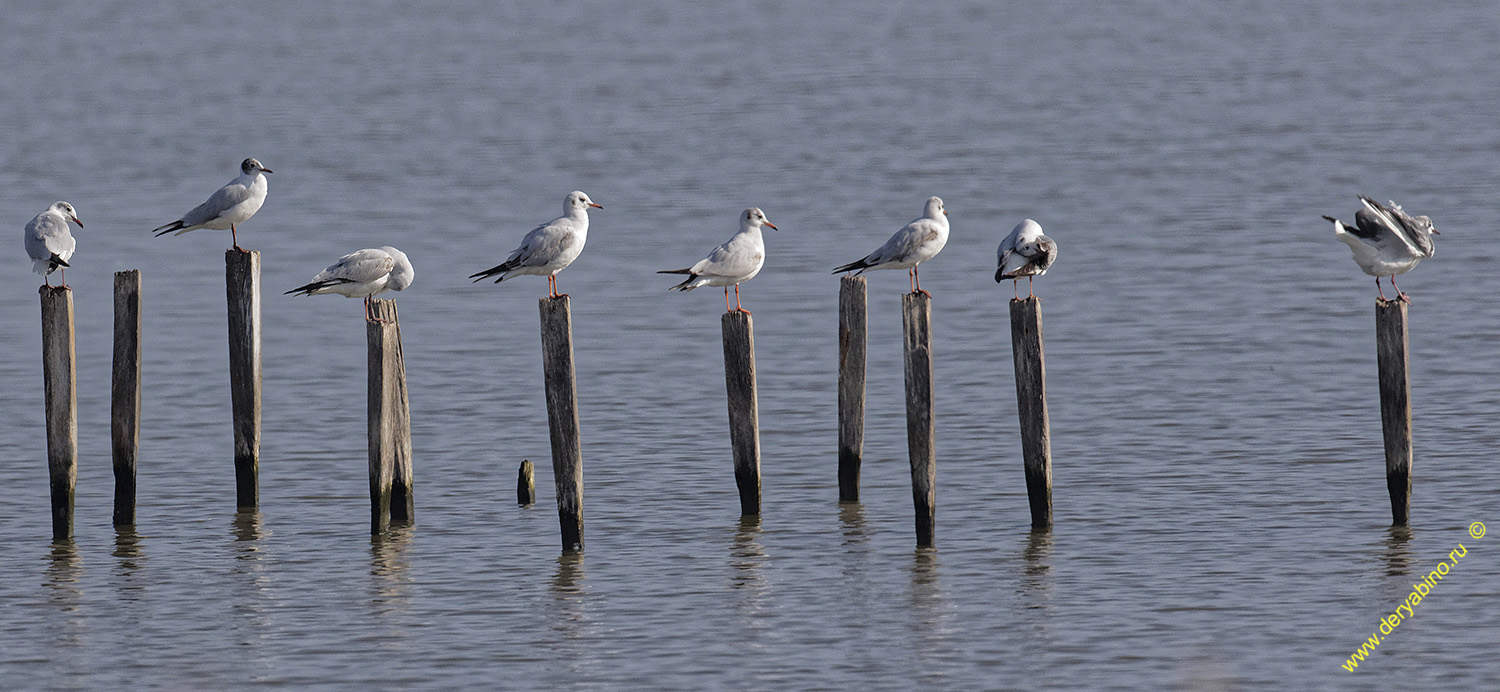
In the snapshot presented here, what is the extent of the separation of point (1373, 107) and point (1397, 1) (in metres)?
30.8

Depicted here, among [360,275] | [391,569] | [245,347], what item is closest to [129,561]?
[245,347]

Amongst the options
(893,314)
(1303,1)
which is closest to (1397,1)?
(1303,1)

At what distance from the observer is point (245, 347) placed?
1769cm

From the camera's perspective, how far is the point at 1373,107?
5184 cm

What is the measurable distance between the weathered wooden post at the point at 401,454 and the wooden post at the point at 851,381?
370 centimetres

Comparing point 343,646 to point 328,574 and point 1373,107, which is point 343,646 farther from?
point 1373,107

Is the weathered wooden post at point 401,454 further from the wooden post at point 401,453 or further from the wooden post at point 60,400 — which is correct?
the wooden post at point 60,400

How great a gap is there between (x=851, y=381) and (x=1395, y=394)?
4.49 m

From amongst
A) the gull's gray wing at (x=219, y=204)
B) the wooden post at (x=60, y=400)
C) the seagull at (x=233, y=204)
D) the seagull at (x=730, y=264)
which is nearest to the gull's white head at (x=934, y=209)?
the seagull at (x=730, y=264)

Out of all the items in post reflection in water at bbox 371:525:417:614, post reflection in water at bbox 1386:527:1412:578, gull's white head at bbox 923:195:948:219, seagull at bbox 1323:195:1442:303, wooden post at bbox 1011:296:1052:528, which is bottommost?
post reflection in water at bbox 1386:527:1412:578

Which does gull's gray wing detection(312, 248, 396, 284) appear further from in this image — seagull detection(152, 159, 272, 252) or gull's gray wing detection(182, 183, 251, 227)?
gull's gray wing detection(182, 183, 251, 227)

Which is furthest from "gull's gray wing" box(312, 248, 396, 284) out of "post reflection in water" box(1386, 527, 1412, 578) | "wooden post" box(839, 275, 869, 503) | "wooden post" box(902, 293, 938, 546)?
"post reflection in water" box(1386, 527, 1412, 578)

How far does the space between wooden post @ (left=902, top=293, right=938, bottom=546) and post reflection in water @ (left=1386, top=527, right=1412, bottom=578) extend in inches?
145

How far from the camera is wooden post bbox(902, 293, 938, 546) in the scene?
1616 centimetres
